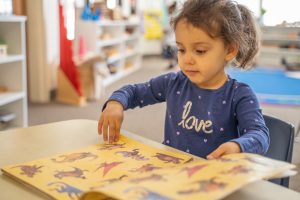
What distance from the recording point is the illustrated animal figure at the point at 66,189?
0.50 meters

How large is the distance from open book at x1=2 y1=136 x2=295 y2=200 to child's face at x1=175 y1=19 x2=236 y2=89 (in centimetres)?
22

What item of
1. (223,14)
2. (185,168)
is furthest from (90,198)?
(223,14)

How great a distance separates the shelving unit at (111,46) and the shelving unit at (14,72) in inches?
38.6

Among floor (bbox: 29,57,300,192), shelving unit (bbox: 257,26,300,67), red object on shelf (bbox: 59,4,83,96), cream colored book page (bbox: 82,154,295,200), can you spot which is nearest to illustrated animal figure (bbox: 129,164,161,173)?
cream colored book page (bbox: 82,154,295,200)

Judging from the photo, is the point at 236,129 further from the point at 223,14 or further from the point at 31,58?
the point at 31,58

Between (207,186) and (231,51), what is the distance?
0.54 metres

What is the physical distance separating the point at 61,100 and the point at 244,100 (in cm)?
274

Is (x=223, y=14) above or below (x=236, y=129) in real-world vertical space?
above

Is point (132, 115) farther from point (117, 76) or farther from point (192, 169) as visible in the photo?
point (192, 169)

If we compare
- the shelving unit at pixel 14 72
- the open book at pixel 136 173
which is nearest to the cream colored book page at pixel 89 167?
the open book at pixel 136 173

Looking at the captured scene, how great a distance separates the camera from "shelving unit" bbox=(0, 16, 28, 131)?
243 cm

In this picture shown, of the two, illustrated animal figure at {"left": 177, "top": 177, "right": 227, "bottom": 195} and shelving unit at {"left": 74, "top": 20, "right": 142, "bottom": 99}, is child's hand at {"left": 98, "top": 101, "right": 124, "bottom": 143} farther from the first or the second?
shelving unit at {"left": 74, "top": 20, "right": 142, "bottom": 99}

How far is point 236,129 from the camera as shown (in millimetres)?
875

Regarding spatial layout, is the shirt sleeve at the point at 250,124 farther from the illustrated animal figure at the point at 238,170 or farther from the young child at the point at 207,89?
the illustrated animal figure at the point at 238,170
